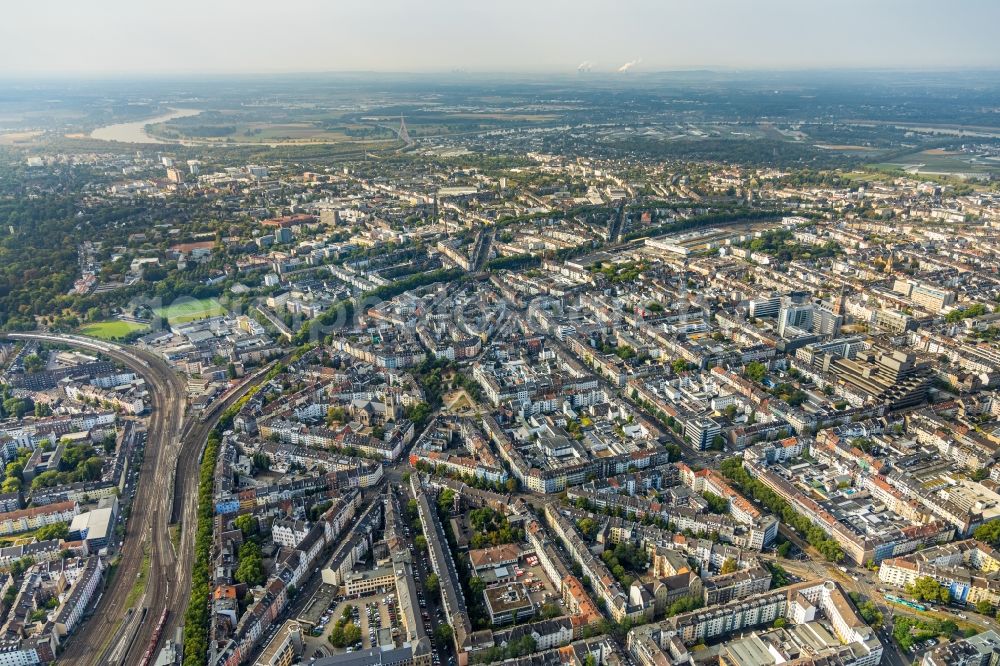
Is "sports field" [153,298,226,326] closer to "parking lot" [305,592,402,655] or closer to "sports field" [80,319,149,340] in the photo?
"sports field" [80,319,149,340]

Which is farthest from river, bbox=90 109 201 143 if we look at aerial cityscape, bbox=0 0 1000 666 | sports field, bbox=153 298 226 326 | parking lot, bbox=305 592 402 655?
parking lot, bbox=305 592 402 655

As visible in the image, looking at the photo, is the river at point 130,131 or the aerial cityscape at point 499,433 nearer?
the aerial cityscape at point 499,433

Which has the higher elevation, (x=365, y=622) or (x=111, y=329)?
(x=111, y=329)

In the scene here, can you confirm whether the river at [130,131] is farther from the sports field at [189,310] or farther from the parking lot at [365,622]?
the parking lot at [365,622]

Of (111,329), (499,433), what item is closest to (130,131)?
(111,329)

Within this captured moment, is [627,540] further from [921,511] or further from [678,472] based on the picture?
[921,511]

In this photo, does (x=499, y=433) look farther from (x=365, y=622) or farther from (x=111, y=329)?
(x=111, y=329)

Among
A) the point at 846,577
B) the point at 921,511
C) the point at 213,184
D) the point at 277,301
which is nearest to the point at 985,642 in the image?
the point at 846,577

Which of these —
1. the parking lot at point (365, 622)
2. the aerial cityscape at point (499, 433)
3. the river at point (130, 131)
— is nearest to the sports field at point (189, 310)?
the aerial cityscape at point (499, 433)
